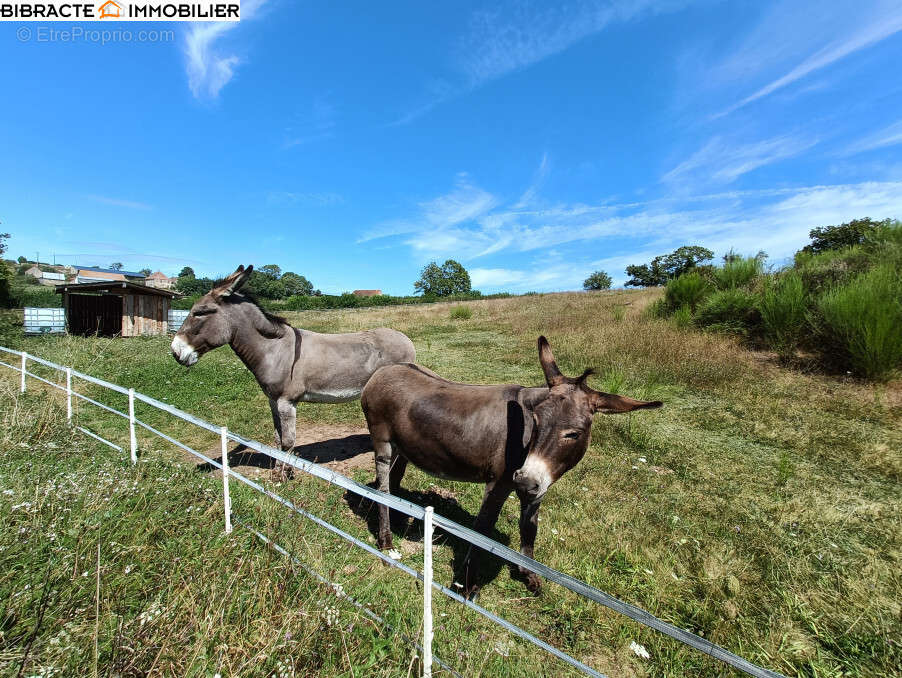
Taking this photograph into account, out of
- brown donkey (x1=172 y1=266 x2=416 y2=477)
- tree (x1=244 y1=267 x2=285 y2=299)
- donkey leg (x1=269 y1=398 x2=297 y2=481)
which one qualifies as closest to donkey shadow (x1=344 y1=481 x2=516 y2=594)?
donkey leg (x1=269 y1=398 x2=297 y2=481)

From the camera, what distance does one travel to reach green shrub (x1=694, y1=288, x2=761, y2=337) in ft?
32.5

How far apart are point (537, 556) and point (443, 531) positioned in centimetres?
134

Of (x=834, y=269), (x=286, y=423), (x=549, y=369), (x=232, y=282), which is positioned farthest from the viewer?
(x=834, y=269)

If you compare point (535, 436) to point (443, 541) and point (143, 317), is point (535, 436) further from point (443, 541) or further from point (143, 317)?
point (143, 317)

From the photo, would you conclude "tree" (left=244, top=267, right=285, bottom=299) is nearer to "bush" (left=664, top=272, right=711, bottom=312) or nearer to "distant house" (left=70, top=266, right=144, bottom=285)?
"distant house" (left=70, top=266, right=144, bottom=285)

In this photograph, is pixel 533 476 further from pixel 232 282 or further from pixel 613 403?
pixel 232 282

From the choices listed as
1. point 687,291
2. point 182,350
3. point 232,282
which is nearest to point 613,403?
point 232,282

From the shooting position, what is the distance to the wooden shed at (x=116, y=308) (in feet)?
57.7

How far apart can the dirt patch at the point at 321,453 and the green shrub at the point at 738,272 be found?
12292 millimetres

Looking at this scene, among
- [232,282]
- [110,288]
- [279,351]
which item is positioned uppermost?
[110,288]

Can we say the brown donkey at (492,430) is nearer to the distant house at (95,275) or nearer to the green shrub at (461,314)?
the green shrub at (461,314)

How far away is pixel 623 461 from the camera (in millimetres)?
5762

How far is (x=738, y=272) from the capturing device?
38.2ft

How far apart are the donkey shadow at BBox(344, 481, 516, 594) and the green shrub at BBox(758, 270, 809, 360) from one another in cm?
902
